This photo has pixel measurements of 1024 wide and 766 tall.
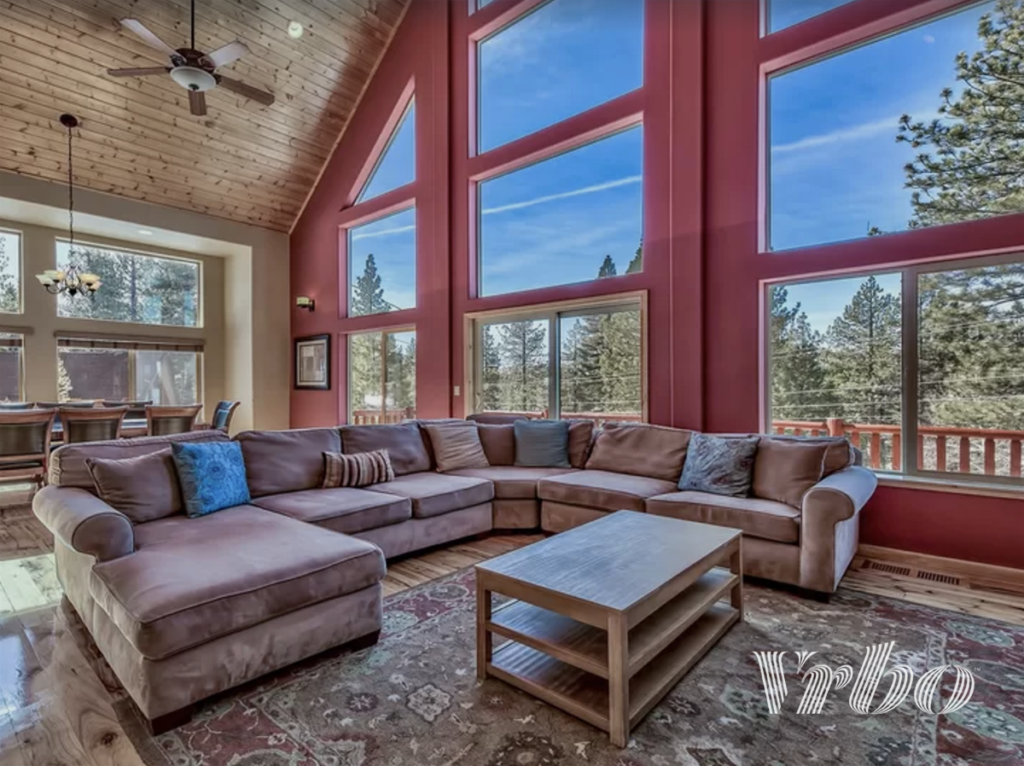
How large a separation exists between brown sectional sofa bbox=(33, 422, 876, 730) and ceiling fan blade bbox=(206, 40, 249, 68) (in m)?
2.85

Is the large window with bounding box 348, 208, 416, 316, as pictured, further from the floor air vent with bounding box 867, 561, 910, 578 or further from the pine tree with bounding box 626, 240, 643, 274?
the floor air vent with bounding box 867, 561, 910, 578

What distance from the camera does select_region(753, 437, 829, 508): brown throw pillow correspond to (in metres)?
3.14

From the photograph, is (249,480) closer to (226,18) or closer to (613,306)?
(613,306)

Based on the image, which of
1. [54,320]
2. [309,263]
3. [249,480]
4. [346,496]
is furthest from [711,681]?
[54,320]

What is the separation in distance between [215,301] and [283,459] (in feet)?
20.0

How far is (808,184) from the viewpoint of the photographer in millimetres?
3904

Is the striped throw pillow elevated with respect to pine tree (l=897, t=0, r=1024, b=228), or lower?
lower

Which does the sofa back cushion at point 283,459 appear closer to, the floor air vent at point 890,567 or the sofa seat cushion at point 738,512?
the sofa seat cushion at point 738,512

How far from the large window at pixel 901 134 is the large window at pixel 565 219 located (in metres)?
1.20

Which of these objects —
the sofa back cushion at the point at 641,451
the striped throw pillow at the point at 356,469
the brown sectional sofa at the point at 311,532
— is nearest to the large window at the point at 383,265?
the brown sectional sofa at the point at 311,532

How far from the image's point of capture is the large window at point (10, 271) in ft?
21.0

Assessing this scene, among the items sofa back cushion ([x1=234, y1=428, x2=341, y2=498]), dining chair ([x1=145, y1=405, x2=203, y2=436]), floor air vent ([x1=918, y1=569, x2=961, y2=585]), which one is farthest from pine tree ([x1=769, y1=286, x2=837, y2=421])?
dining chair ([x1=145, y1=405, x2=203, y2=436])

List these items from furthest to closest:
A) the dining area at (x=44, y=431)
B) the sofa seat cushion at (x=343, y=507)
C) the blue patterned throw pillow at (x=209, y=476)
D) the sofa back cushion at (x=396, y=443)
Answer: the dining area at (x=44, y=431) < the sofa back cushion at (x=396, y=443) < the sofa seat cushion at (x=343, y=507) < the blue patterned throw pillow at (x=209, y=476)

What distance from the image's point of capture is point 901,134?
3543mm
